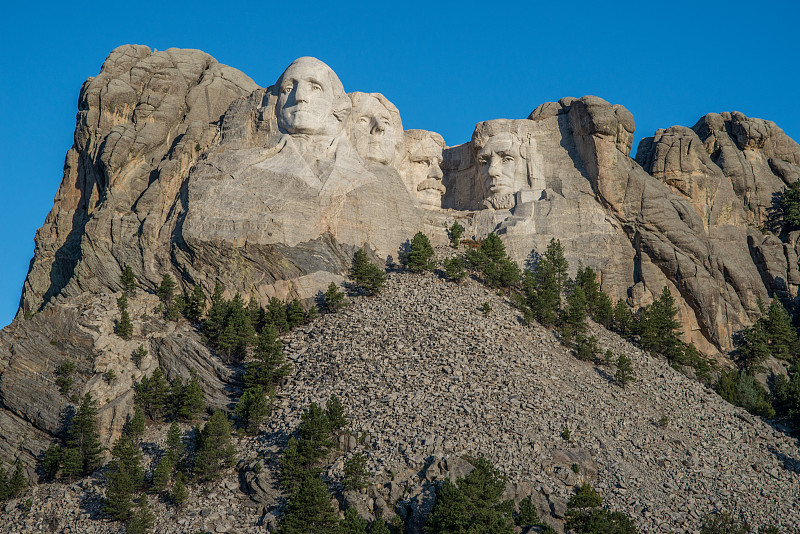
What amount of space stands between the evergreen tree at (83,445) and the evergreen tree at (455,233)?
2791cm

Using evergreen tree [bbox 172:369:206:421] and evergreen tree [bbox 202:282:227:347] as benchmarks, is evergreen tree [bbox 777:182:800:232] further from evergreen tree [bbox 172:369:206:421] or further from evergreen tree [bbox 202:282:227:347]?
evergreen tree [bbox 172:369:206:421]

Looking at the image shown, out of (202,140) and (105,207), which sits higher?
(202,140)

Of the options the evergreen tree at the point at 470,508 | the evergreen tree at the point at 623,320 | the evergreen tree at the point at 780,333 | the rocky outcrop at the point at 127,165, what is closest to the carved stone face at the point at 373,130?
the rocky outcrop at the point at 127,165

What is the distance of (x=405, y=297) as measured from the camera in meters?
73.7

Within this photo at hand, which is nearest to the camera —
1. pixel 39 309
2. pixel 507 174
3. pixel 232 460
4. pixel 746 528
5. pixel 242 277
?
pixel 746 528

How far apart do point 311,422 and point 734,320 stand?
33351 mm

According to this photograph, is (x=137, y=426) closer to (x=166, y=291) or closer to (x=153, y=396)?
(x=153, y=396)

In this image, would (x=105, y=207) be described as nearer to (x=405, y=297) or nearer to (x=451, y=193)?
(x=405, y=297)

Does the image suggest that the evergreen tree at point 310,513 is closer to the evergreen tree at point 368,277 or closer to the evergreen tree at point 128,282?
the evergreen tree at point 368,277

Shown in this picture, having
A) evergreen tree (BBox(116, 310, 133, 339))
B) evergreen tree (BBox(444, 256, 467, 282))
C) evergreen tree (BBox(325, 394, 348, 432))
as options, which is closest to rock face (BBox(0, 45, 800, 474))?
evergreen tree (BBox(116, 310, 133, 339))

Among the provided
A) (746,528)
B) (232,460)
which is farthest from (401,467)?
(746,528)

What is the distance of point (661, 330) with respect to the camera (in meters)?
75.5

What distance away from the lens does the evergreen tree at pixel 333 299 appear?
2847 inches

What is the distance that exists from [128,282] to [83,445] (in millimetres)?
13823
